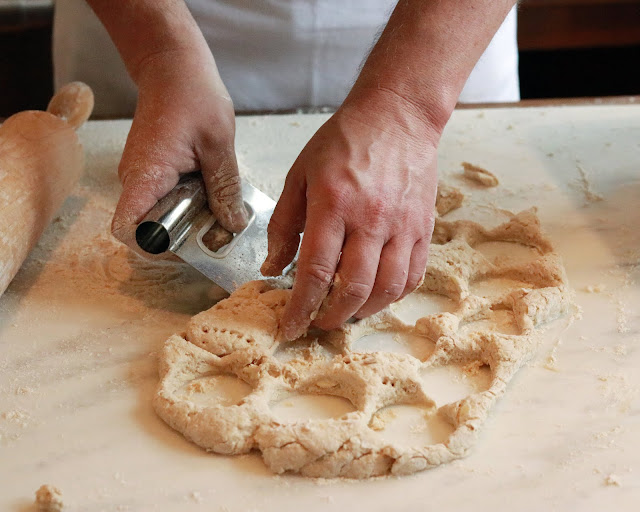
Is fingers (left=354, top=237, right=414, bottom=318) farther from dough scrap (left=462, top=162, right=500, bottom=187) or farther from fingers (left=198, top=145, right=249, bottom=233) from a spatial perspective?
dough scrap (left=462, top=162, right=500, bottom=187)

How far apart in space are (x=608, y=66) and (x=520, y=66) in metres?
0.45

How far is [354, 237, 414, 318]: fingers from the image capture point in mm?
1180

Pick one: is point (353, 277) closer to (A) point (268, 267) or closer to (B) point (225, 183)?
(A) point (268, 267)

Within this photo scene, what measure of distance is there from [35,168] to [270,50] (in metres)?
0.71

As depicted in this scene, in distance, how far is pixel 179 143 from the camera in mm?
1355

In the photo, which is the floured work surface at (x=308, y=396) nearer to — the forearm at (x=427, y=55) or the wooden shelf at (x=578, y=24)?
the forearm at (x=427, y=55)

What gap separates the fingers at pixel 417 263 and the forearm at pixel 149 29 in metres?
0.64

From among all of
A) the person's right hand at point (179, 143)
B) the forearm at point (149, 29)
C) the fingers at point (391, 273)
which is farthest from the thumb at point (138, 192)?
the fingers at point (391, 273)

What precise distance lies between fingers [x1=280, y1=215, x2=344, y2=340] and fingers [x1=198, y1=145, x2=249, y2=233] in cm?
23

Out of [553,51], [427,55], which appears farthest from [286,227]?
[553,51]

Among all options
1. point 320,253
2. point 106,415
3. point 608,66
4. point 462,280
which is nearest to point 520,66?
point 608,66

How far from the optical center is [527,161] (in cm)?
177

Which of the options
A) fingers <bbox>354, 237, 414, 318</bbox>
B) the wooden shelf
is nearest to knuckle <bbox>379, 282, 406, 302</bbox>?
fingers <bbox>354, 237, 414, 318</bbox>

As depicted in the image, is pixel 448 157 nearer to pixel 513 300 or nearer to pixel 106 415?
pixel 513 300
